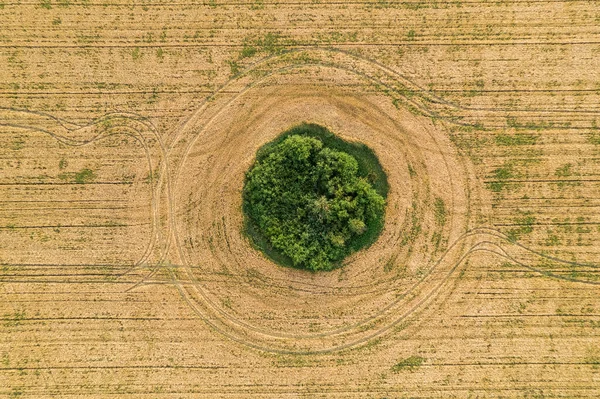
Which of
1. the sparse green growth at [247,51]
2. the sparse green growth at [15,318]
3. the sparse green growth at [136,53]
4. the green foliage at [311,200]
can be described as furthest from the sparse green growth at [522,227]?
the sparse green growth at [15,318]

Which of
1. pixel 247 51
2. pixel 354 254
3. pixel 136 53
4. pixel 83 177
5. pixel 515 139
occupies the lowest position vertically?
pixel 354 254

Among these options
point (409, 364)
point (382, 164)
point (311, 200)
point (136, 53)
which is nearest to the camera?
point (311, 200)

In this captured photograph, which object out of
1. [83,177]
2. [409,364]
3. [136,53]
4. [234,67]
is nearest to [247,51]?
[234,67]

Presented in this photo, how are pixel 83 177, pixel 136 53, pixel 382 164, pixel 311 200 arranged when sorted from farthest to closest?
pixel 83 177 → pixel 136 53 → pixel 382 164 → pixel 311 200

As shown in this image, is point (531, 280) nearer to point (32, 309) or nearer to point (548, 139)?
point (548, 139)

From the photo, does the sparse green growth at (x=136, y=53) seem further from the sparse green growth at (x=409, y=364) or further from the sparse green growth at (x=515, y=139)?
the sparse green growth at (x=409, y=364)

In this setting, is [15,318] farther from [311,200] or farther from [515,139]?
[515,139]

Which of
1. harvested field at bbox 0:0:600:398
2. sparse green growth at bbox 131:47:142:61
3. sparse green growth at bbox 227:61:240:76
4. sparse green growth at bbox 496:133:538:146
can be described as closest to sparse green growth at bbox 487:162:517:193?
harvested field at bbox 0:0:600:398
